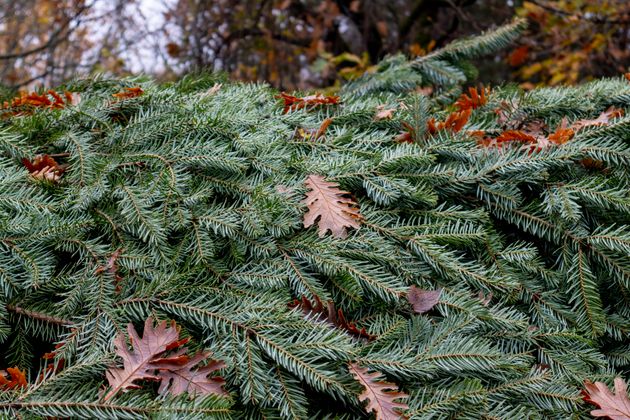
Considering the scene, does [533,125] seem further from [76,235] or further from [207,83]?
[76,235]

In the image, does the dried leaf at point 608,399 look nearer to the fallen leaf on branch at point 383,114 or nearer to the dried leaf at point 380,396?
the dried leaf at point 380,396

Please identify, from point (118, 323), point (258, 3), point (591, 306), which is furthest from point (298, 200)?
point (258, 3)

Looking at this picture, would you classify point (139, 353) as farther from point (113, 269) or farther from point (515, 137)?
point (515, 137)

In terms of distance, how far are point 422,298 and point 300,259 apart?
12.0 inches

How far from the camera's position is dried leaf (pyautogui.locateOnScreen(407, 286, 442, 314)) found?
138 centimetres

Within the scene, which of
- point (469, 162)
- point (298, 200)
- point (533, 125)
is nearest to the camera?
point (298, 200)

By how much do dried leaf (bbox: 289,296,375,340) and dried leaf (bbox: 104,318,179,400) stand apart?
0.30m

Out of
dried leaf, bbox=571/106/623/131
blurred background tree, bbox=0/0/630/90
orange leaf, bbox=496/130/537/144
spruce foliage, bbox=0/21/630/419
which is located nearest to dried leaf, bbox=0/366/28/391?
spruce foliage, bbox=0/21/630/419

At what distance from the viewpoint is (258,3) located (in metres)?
5.53

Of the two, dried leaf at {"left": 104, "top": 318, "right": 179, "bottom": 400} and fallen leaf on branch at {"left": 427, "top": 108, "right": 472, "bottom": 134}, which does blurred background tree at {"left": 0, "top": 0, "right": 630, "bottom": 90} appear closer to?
fallen leaf on branch at {"left": 427, "top": 108, "right": 472, "bottom": 134}

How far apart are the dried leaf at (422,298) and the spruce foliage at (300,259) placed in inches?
0.6

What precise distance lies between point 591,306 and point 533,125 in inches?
26.3

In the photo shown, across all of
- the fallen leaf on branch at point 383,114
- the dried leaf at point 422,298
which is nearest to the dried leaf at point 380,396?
the dried leaf at point 422,298

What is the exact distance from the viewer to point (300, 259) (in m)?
1.40
